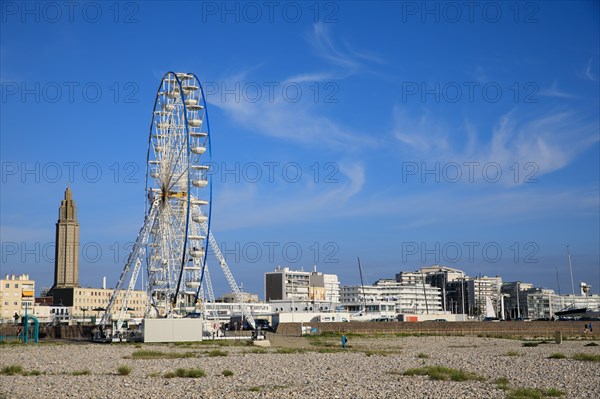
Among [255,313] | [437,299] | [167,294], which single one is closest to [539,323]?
[167,294]

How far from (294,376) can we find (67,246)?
548 feet

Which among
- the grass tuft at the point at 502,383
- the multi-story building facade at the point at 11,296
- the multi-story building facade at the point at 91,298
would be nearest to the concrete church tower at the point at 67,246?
the multi-story building facade at the point at 91,298

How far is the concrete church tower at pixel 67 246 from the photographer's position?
178 meters

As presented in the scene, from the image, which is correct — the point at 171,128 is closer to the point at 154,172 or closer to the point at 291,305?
the point at 154,172

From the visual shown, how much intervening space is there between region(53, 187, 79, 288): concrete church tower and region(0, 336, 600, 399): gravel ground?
142 m

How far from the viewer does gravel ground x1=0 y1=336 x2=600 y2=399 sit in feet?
75.2

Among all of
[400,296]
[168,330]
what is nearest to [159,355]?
[168,330]

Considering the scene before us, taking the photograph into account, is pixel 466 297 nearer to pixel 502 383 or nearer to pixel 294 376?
pixel 294 376

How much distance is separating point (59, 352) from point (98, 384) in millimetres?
18909

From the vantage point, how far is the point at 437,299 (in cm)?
18038

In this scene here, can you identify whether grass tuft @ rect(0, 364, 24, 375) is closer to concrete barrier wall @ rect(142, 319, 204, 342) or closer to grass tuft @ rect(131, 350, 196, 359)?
grass tuft @ rect(131, 350, 196, 359)

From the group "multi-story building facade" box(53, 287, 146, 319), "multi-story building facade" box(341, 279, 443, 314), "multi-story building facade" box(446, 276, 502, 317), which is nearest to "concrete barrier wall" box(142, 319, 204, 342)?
"multi-story building facade" box(341, 279, 443, 314)

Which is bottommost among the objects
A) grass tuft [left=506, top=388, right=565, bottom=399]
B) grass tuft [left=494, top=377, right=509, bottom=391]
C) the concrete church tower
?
grass tuft [left=506, top=388, right=565, bottom=399]

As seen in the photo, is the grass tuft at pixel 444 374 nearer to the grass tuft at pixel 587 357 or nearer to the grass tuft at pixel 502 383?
the grass tuft at pixel 502 383
